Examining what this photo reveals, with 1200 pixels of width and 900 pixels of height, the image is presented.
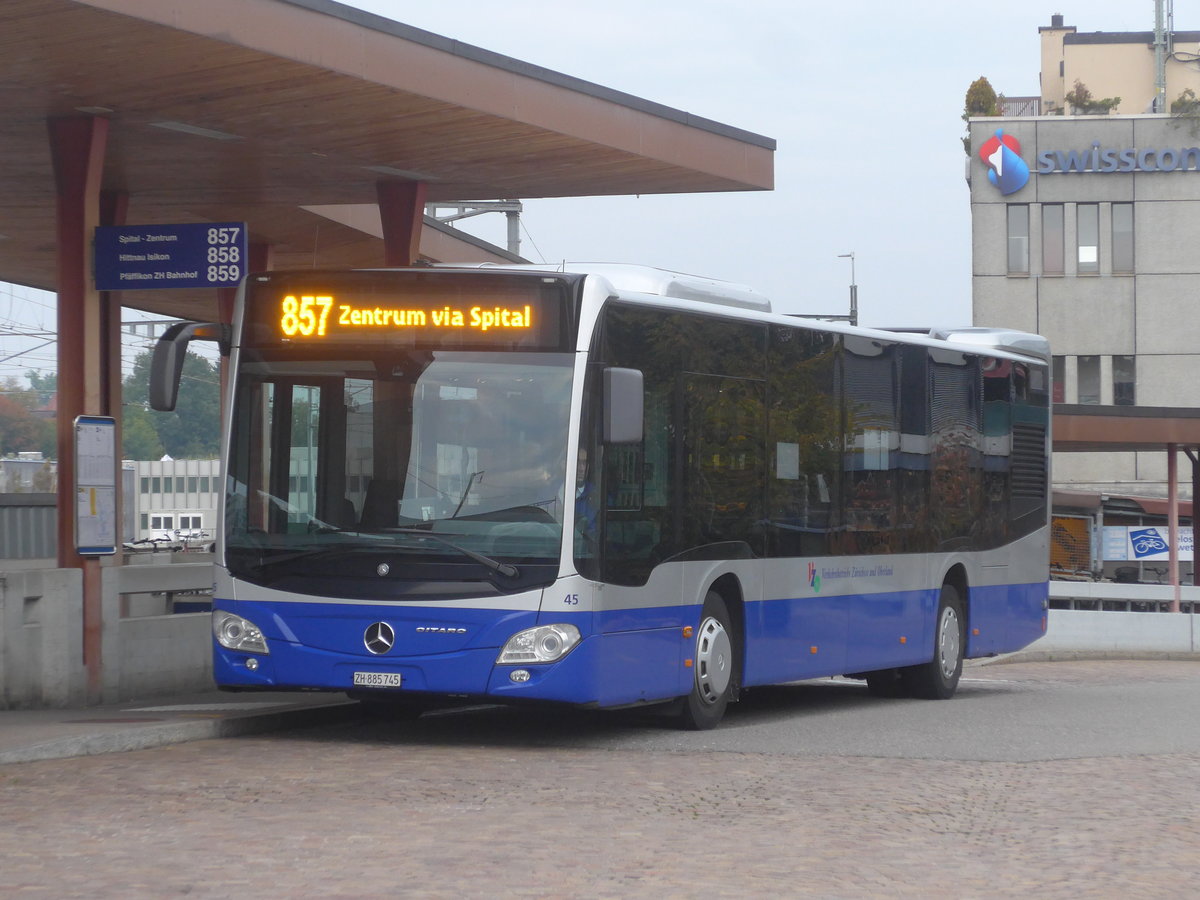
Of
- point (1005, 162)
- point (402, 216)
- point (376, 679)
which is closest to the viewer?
point (376, 679)

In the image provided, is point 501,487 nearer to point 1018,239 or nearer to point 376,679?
point 376,679

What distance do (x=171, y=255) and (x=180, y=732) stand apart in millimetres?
4333

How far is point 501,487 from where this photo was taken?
11.3m

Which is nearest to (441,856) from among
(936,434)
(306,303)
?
(306,303)

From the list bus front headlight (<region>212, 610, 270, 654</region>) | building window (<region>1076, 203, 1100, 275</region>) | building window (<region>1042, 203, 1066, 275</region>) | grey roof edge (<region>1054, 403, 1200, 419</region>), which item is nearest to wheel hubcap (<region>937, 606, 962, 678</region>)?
bus front headlight (<region>212, 610, 270, 654</region>)

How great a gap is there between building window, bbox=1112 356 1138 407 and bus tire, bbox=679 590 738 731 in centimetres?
4510

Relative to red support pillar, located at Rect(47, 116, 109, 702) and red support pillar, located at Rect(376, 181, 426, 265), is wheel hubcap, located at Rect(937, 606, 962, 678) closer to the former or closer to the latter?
red support pillar, located at Rect(376, 181, 426, 265)

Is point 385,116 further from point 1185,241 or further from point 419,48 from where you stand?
point 1185,241

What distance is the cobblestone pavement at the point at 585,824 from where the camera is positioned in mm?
7129

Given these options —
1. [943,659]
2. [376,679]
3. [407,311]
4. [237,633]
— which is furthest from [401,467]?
[943,659]

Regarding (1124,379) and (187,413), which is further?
(187,413)

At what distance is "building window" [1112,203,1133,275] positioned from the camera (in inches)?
2203

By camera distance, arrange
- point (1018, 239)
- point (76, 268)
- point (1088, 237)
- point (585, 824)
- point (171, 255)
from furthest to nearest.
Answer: point (1088, 237), point (1018, 239), point (76, 268), point (171, 255), point (585, 824)

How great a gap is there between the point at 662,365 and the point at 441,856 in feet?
17.6
